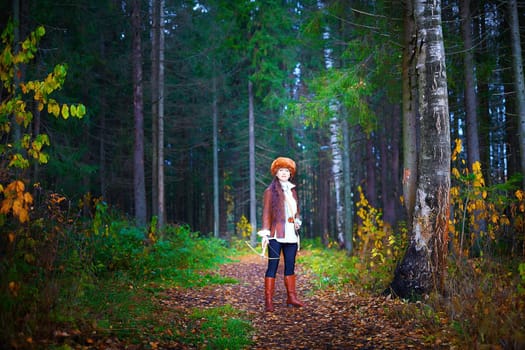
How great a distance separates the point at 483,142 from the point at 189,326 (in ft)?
44.0

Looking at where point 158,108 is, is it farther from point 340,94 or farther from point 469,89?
point 469,89

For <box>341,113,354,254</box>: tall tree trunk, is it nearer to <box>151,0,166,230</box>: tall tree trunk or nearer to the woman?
the woman

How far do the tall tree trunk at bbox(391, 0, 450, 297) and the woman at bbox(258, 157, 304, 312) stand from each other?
1668 mm

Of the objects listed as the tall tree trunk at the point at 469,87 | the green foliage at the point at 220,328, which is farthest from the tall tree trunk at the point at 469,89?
the green foliage at the point at 220,328

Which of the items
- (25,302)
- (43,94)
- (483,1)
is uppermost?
(483,1)

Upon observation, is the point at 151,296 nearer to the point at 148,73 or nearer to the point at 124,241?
the point at 124,241

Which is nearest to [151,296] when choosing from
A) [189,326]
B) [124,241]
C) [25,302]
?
[189,326]

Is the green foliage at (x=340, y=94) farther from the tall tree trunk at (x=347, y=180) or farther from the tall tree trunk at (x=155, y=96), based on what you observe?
the tall tree trunk at (x=155, y=96)

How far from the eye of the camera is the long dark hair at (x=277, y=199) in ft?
20.3

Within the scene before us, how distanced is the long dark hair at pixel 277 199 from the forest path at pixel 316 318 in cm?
157

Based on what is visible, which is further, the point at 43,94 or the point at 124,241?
the point at 124,241

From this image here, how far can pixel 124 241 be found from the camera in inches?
381

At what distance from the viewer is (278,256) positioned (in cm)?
610

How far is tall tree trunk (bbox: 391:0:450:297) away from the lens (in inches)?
200
